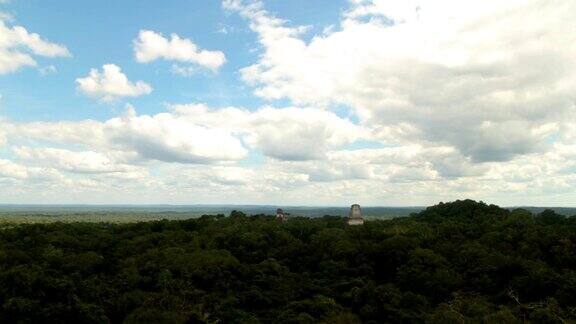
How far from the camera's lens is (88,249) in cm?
6222

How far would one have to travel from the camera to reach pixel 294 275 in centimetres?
5138

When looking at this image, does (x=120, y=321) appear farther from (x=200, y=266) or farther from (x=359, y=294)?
(x=359, y=294)

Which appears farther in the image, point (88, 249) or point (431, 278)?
point (88, 249)

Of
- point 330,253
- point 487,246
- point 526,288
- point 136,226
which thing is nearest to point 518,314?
point 526,288

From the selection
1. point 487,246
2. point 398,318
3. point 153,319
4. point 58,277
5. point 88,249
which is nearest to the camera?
point 153,319

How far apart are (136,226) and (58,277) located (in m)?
28.5

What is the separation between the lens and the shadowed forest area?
4056cm

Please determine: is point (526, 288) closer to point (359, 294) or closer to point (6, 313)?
point (359, 294)

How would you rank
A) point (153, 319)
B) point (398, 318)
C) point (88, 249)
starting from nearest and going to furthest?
point (153, 319), point (398, 318), point (88, 249)

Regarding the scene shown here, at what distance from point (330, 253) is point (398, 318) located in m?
19.2

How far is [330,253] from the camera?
5869 centimetres

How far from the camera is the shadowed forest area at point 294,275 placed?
40.6 meters

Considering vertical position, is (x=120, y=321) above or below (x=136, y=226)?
below

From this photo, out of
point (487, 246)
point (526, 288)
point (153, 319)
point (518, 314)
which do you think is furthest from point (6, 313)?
point (487, 246)
